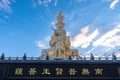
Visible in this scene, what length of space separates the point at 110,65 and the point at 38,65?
7.86m

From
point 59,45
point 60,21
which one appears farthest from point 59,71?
point 60,21

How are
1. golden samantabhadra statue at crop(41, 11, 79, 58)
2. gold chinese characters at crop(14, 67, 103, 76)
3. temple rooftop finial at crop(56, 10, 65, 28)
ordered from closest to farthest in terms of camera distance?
gold chinese characters at crop(14, 67, 103, 76) → golden samantabhadra statue at crop(41, 11, 79, 58) → temple rooftop finial at crop(56, 10, 65, 28)

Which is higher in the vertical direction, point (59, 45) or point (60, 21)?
point (60, 21)

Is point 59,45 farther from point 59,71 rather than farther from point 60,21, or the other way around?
point 59,71

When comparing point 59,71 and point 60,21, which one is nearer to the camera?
point 59,71

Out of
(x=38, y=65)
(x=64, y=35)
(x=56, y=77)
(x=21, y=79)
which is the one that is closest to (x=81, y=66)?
(x=56, y=77)

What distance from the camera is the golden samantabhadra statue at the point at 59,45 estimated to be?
3641 centimetres

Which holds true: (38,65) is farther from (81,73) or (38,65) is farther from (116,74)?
(116,74)

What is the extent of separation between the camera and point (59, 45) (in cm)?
3725

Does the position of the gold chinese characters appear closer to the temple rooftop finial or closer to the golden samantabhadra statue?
the golden samantabhadra statue

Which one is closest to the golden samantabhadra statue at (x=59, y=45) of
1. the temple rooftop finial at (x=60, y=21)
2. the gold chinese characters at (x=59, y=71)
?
the temple rooftop finial at (x=60, y=21)

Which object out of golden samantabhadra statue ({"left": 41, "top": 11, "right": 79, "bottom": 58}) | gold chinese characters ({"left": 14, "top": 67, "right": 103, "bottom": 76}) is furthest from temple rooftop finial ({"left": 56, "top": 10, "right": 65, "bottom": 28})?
gold chinese characters ({"left": 14, "top": 67, "right": 103, "bottom": 76})

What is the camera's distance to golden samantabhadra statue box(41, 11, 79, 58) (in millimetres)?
36406

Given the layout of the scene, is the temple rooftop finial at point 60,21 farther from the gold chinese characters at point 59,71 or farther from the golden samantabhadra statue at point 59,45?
the gold chinese characters at point 59,71
